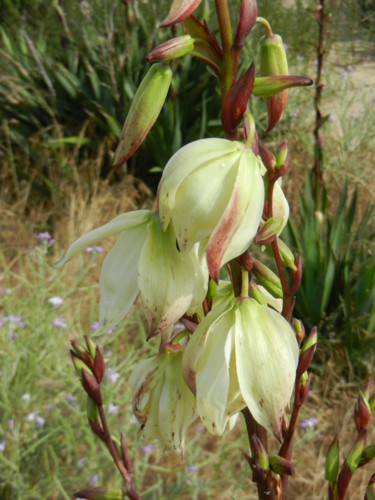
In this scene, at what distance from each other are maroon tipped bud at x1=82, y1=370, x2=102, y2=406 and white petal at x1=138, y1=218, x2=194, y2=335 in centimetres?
22

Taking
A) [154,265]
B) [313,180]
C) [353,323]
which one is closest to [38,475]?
[353,323]

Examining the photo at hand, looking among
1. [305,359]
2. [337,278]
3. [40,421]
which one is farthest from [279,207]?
[337,278]

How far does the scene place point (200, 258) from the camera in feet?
1.69

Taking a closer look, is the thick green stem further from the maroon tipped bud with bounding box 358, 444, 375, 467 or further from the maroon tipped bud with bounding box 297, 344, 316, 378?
the maroon tipped bud with bounding box 358, 444, 375, 467

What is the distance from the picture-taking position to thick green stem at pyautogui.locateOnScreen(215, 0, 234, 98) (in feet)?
1.62

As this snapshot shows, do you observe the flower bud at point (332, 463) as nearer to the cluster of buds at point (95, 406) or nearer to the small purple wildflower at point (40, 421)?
the cluster of buds at point (95, 406)

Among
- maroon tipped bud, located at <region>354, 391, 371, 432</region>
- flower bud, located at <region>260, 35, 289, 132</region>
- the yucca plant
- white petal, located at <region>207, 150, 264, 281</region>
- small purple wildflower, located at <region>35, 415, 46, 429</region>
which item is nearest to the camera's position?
white petal, located at <region>207, 150, 264, 281</region>

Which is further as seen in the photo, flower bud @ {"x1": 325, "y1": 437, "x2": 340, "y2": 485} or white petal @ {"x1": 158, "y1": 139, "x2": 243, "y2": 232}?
flower bud @ {"x1": 325, "y1": 437, "x2": 340, "y2": 485}

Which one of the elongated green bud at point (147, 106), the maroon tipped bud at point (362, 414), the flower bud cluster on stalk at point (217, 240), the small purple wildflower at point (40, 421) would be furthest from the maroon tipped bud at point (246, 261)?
the small purple wildflower at point (40, 421)

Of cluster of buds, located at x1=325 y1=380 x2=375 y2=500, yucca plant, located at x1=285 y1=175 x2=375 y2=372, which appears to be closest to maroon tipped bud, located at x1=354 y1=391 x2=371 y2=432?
cluster of buds, located at x1=325 y1=380 x2=375 y2=500

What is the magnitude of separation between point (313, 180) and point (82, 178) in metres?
1.24

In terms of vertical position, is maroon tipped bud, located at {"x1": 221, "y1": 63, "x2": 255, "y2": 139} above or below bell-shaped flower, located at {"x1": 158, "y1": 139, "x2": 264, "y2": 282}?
above

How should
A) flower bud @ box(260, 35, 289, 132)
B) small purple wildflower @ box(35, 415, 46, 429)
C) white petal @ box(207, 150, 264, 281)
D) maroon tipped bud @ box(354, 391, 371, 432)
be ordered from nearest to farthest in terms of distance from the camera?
white petal @ box(207, 150, 264, 281) → flower bud @ box(260, 35, 289, 132) → maroon tipped bud @ box(354, 391, 371, 432) → small purple wildflower @ box(35, 415, 46, 429)

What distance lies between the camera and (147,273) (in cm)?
50
